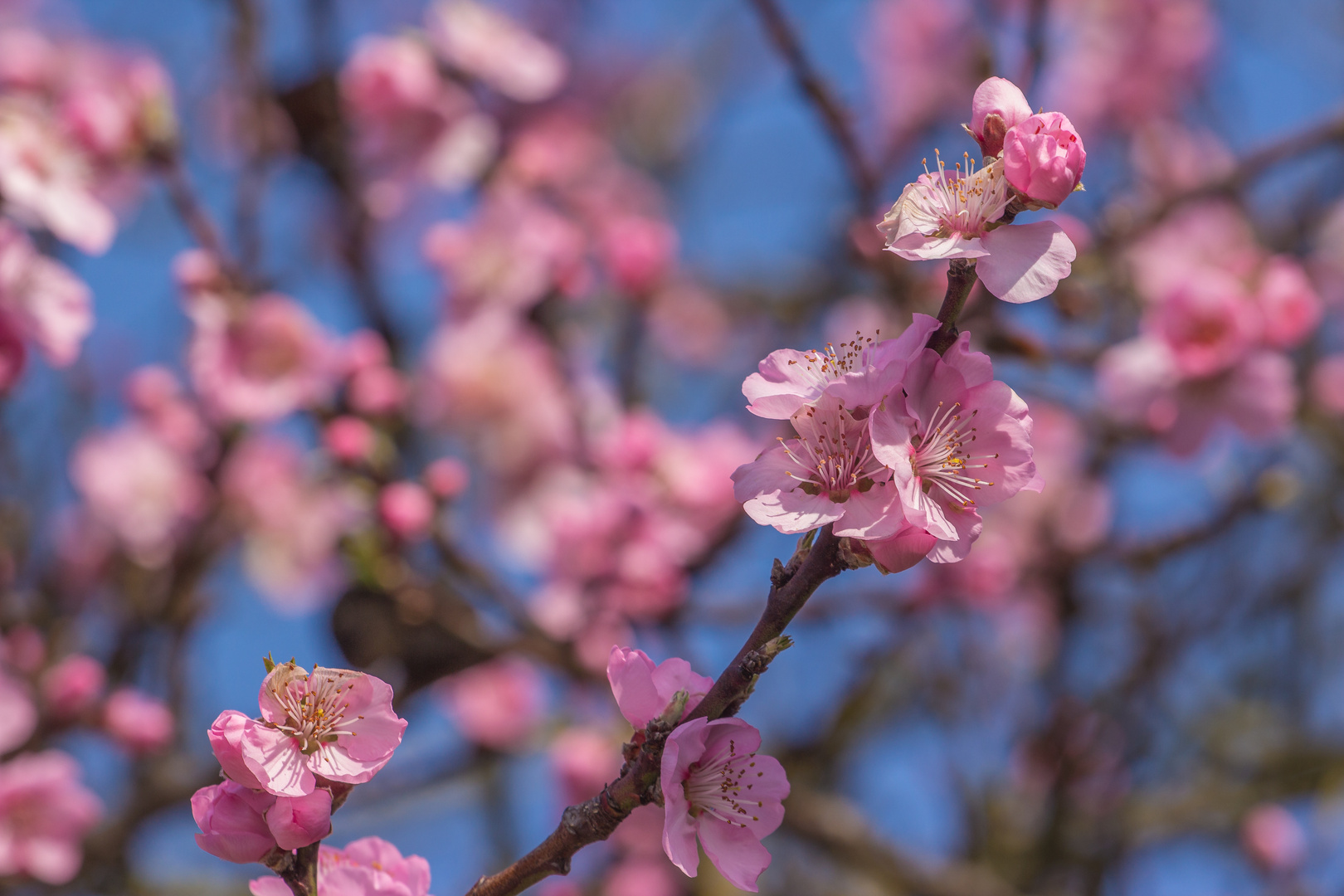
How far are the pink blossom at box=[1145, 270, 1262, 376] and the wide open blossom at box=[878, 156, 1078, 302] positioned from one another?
150cm

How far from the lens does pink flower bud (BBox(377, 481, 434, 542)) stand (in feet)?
7.13

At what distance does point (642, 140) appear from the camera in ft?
19.0

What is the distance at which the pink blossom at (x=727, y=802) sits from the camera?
0.98 meters

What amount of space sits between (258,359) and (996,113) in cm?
207

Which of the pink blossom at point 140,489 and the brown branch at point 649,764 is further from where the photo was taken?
the pink blossom at point 140,489

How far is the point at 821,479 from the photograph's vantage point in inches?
39.9

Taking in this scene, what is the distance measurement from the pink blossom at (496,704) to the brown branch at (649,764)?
224cm

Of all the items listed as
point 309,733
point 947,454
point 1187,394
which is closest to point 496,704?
point 1187,394

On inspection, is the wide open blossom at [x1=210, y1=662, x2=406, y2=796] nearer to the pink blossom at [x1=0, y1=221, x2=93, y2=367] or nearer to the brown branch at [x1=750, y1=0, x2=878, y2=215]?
the pink blossom at [x1=0, y1=221, x2=93, y2=367]

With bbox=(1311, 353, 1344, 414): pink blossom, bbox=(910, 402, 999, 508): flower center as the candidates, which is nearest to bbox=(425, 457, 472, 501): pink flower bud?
bbox=(910, 402, 999, 508): flower center

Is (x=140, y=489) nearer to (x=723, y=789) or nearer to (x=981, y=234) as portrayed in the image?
(x=723, y=789)

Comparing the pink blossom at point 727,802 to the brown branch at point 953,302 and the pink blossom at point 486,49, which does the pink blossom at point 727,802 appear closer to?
the brown branch at point 953,302

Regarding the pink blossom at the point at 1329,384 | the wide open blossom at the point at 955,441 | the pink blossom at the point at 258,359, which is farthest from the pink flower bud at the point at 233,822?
the pink blossom at the point at 1329,384

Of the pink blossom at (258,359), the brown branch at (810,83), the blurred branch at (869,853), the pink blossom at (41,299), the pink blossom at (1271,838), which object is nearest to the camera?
the pink blossom at (41,299)
